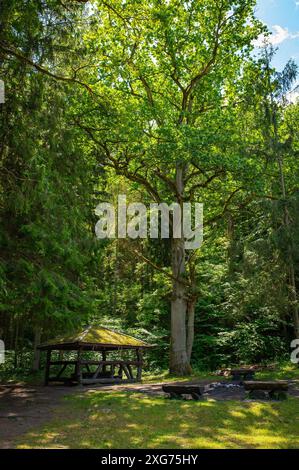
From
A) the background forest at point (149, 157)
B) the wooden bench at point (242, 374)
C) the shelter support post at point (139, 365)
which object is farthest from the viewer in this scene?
the shelter support post at point (139, 365)

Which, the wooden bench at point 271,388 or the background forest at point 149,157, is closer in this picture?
the background forest at point 149,157

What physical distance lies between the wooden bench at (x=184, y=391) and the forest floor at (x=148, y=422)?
0.36 meters

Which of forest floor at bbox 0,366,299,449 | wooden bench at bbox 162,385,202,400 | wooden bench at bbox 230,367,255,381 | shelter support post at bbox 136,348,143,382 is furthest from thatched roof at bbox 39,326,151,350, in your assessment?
wooden bench at bbox 162,385,202,400

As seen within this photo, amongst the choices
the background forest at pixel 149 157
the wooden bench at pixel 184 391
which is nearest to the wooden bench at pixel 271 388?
the wooden bench at pixel 184 391

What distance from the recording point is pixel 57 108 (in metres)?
12.0

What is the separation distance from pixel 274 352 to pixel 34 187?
21035mm

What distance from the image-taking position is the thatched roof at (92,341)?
17.0m

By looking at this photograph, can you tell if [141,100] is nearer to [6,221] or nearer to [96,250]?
[96,250]

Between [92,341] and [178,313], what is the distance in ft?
16.5

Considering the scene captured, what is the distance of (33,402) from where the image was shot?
12.5 metres

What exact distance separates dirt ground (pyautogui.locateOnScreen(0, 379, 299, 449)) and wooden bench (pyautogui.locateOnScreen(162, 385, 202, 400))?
0.43 m

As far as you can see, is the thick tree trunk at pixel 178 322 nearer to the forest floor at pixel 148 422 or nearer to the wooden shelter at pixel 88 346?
the wooden shelter at pixel 88 346

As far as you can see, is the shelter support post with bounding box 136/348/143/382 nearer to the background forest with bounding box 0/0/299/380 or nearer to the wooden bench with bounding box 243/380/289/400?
the background forest with bounding box 0/0/299/380
